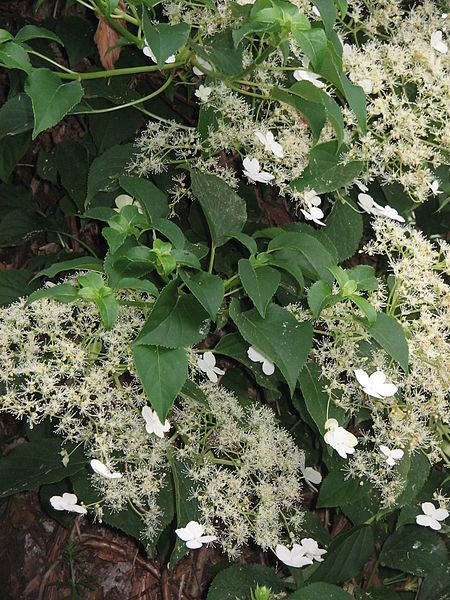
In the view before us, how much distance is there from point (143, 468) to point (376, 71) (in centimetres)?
71

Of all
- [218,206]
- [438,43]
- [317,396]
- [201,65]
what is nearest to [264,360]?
[317,396]

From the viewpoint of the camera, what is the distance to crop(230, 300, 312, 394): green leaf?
96 cm

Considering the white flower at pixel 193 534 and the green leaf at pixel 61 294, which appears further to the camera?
the white flower at pixel 193 534

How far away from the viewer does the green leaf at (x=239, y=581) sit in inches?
48.8

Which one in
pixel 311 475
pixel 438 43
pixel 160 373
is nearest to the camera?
pixel 160 373

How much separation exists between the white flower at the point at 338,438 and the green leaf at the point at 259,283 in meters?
0.20

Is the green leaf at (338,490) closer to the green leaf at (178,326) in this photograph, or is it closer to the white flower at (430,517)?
the white flower at (430,517)

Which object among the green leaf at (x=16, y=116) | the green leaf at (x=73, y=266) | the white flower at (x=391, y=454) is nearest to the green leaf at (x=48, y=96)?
the green leaf at (x=73, y=266)

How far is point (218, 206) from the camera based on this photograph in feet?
3.78

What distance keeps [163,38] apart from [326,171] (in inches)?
13.6

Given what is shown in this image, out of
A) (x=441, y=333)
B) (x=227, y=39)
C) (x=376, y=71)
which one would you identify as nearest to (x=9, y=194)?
(x=227, y=39)

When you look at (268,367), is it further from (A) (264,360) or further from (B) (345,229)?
(B) (345,229)

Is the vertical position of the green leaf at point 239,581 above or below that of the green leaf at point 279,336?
below

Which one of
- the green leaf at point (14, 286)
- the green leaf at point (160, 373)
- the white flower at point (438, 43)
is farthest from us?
the white flower at point (438, 43)
